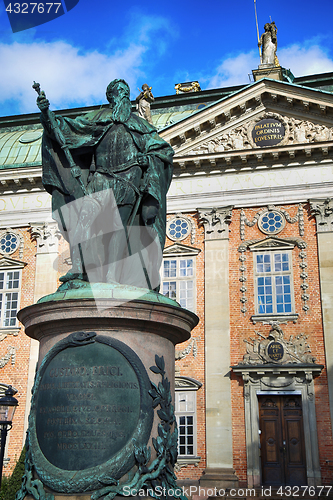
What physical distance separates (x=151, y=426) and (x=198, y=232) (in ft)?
56.2

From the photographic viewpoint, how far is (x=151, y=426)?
16.5 feet

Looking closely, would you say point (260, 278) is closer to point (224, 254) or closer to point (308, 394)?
point (224, 254)

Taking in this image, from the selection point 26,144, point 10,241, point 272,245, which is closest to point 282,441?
point 272,245

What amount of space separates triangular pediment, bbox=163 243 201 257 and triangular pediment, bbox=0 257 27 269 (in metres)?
5.92

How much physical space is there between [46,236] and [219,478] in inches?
448

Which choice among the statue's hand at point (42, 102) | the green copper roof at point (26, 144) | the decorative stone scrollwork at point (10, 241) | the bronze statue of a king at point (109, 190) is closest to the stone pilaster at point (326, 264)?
the green copper roof at point (26, 144)

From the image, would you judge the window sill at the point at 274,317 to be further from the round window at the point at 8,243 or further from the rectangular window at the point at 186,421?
the round window at the point at 8,243

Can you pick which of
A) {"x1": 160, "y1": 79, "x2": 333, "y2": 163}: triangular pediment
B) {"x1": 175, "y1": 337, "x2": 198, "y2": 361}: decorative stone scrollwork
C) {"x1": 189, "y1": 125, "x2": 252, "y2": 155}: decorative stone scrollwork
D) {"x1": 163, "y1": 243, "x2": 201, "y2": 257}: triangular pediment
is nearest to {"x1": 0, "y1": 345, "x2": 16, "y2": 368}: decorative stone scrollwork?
{"x1": 175, "y1": 337, "x2": 198, "y2": 361}: decorative stone scrollwork

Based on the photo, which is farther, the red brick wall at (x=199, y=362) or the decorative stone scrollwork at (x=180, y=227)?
the decorative stone scrollwork at (x=180, y=227)

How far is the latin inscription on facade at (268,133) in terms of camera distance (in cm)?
2209

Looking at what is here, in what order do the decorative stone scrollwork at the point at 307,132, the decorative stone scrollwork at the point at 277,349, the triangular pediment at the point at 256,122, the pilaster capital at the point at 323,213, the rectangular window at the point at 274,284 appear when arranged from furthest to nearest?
the triangular pediment at the point at 256,122, the decorative stone scrollwork at the point at 307,132, the pilaster capital at the point at 323,213, the rectangular window at the point at 274,284, the decorative stone scrollwork at the point at 277,349

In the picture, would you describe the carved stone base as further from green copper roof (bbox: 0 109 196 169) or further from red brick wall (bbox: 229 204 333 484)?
green copper roof (bbox: 0 109 196 169)

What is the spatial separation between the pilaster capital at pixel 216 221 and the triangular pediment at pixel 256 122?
2.24m

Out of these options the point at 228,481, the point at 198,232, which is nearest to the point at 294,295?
the point at 198,232
